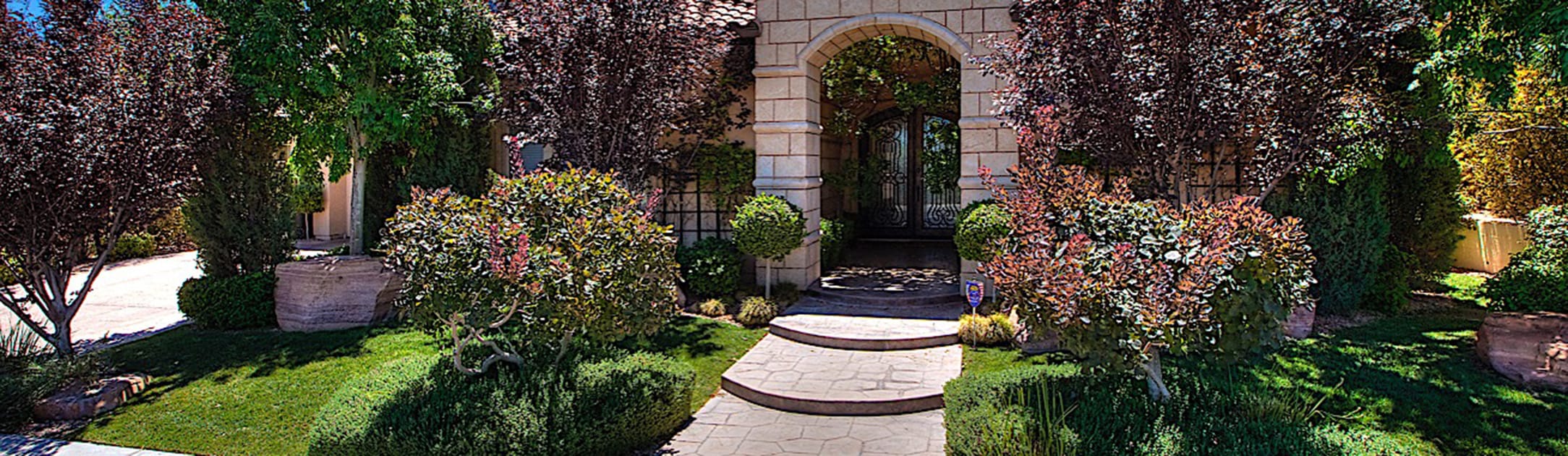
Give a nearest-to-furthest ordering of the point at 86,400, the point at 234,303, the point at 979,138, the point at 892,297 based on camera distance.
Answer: the point at 86,400 < the point at 234,303 < the point at 979,138 < the point at 892,297

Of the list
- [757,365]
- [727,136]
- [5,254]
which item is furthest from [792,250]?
[5,254]

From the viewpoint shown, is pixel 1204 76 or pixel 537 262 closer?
pixel 537 262

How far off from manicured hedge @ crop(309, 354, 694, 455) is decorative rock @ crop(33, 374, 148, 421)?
7.24 ft

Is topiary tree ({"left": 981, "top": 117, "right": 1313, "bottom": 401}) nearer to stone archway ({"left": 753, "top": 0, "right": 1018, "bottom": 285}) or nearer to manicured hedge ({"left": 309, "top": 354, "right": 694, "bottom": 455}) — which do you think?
manicured hedge ({"left": 309, "top": 354, "right": 694, "bottom": 455})

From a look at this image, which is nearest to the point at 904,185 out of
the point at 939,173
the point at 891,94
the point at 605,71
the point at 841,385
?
the point at 939,173

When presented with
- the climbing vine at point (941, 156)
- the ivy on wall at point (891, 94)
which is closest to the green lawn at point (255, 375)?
the ivy on wall at point (891, 94)

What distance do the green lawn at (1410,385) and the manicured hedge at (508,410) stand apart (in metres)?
2.74

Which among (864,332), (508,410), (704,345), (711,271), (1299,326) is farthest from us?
(711,271)

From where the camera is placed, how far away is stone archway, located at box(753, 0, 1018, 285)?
929cm

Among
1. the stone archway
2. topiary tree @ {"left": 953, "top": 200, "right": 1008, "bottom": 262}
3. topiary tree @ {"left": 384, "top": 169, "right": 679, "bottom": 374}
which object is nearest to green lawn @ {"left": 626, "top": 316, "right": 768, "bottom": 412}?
topiary tree @ {"left": 384, "top": 169, "right": 679, "bottom": 374}

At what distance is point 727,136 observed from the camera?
10.7m

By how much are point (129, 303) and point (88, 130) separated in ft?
18.7

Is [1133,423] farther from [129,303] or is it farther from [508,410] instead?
[129,303]

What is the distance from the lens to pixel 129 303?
11.1 metres
